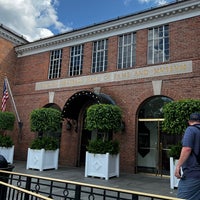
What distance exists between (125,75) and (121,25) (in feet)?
8.81

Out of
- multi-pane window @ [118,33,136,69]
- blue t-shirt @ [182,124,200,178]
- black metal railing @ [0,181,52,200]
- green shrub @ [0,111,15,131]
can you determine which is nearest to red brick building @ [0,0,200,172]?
multi-pane window @ [118,33,136,69]

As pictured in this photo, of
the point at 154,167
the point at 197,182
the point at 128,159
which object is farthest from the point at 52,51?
the point at 197,182

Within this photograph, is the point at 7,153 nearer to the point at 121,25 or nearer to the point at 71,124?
the point at 71,124

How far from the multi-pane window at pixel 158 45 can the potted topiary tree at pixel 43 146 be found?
5.48m

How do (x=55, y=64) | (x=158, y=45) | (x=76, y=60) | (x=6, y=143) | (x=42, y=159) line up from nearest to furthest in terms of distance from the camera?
(x=42, y=159)
(x=158, y=45)
(x=6, y=143)
(x=76, y=60)
(x=55, y=64)

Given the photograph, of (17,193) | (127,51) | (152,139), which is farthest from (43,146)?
(17,193)

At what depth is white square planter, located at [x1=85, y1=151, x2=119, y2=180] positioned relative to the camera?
28.3ft

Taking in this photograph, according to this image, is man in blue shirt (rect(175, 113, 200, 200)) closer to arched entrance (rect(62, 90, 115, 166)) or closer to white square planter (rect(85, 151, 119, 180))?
white square planter (rect(85, 151, 119, 180))

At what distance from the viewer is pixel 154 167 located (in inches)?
392

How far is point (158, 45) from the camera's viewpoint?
1066 cm

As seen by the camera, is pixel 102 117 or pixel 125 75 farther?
pixel 125 75

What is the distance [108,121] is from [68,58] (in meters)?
5.89

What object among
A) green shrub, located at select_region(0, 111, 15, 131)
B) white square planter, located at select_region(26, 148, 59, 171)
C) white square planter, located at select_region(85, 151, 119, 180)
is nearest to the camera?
white square planter, located at select_region(85, 151, 119, 180)

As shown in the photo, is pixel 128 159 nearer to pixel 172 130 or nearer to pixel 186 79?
pixel 172 130
